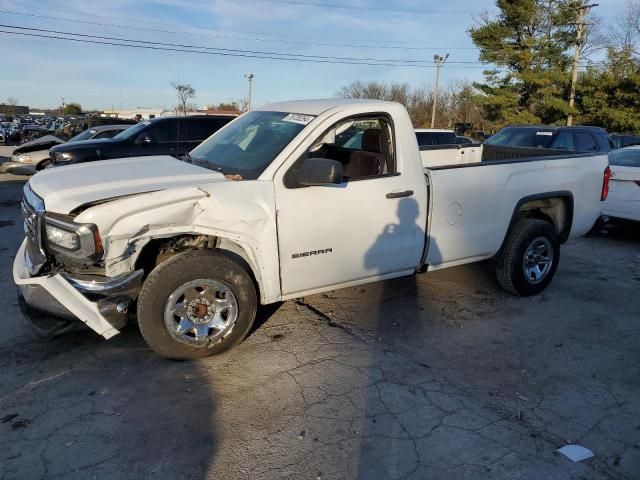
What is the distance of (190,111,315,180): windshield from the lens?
13.1ft

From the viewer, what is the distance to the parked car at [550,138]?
426 inches

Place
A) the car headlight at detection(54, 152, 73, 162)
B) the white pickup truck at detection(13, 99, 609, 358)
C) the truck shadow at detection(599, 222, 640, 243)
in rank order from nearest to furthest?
the white pickup truck at detection(13, 99, 609, 358) → the truck shadow at detection(599, 222, 640, 243) → the car headlight at detection(54, 152, 73, 162)

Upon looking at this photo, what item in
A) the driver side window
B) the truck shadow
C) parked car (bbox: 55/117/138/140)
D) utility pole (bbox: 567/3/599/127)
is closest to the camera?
the driver side window

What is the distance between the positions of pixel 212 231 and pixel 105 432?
143 cm

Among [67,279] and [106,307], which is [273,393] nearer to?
[106,307]

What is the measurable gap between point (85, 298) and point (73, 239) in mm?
396

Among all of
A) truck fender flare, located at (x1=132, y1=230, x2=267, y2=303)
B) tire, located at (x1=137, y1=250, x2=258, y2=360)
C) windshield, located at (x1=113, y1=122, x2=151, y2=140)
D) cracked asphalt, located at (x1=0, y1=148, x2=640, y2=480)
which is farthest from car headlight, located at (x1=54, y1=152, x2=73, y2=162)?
tire, located at (x1=137, y1=250, x2=258, y2=360)

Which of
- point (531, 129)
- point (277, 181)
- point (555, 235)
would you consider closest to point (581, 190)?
point (555, 235)

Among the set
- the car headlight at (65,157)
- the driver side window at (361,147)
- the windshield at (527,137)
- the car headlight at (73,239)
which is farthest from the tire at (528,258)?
the car headlight at (65,157)

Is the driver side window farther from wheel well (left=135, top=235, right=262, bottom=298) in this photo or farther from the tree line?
the tree line

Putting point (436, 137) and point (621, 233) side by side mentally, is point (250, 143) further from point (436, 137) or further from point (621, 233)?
point (436, 137)

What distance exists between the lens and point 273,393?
3.44m

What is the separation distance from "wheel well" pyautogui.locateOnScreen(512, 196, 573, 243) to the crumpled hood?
11.3 feet

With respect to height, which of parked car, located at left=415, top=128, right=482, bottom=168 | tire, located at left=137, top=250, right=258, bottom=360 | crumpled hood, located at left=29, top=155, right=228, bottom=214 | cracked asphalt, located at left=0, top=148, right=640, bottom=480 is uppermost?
parked car, located at left=415, top=128, right=482, bottom=168
